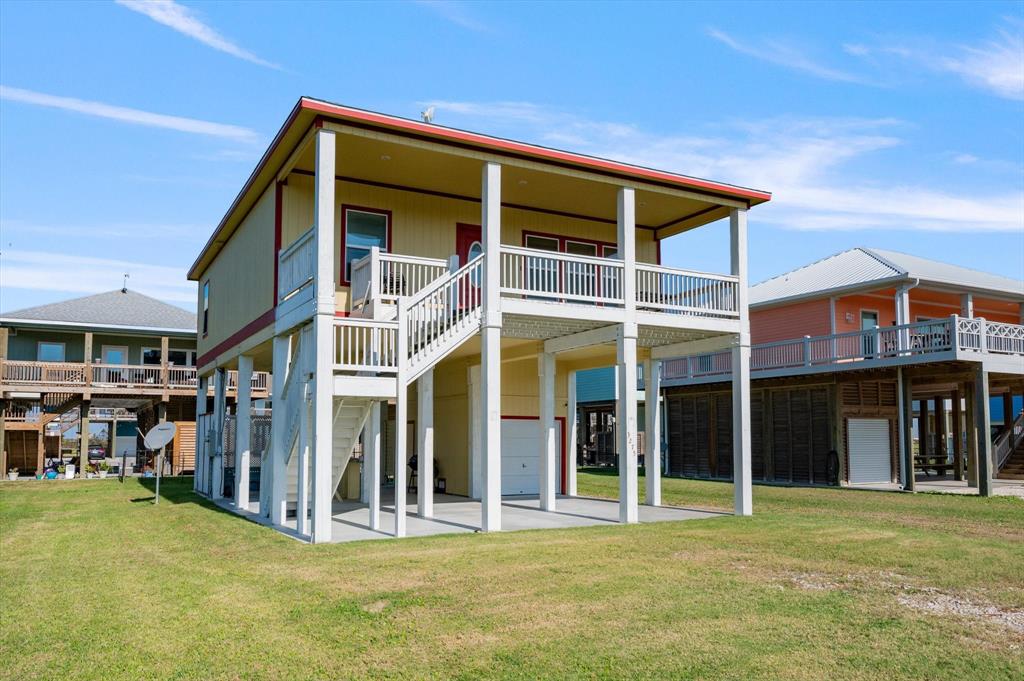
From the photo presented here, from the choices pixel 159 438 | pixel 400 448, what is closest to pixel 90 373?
pixel 159 438

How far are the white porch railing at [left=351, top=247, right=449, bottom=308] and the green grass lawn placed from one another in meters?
4.31

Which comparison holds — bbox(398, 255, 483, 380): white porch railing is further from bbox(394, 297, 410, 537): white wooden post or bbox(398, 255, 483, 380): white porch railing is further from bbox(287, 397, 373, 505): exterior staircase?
bbox(287, 397, 373, 505): exterior staircase

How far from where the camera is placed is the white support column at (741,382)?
54.0 ft

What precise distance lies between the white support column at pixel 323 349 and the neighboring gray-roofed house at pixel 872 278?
19095mm

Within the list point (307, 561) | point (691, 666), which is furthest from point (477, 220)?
point (691, 666)

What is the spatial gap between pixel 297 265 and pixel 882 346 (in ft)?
59.0

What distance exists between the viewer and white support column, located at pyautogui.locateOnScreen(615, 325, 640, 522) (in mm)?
15109

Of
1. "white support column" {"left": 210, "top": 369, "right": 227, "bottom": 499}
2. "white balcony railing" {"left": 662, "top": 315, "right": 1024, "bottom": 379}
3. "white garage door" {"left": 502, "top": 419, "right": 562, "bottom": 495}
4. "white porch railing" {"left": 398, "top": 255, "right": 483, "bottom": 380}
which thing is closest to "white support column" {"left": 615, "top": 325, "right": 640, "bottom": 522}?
"white porch railing" {"left": 398, "top": 255, "right": 483, "bottom": 380}

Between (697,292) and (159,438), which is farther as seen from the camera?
(159,438)

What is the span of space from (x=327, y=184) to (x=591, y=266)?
526 centimetres

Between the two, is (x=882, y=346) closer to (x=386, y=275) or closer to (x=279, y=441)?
(x=386, y=275)

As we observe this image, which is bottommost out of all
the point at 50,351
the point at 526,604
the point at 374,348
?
the point at 526,604

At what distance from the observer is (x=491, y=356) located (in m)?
14.1

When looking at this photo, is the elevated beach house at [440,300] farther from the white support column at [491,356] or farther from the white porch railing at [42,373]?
the white porch railing at [42,373]
